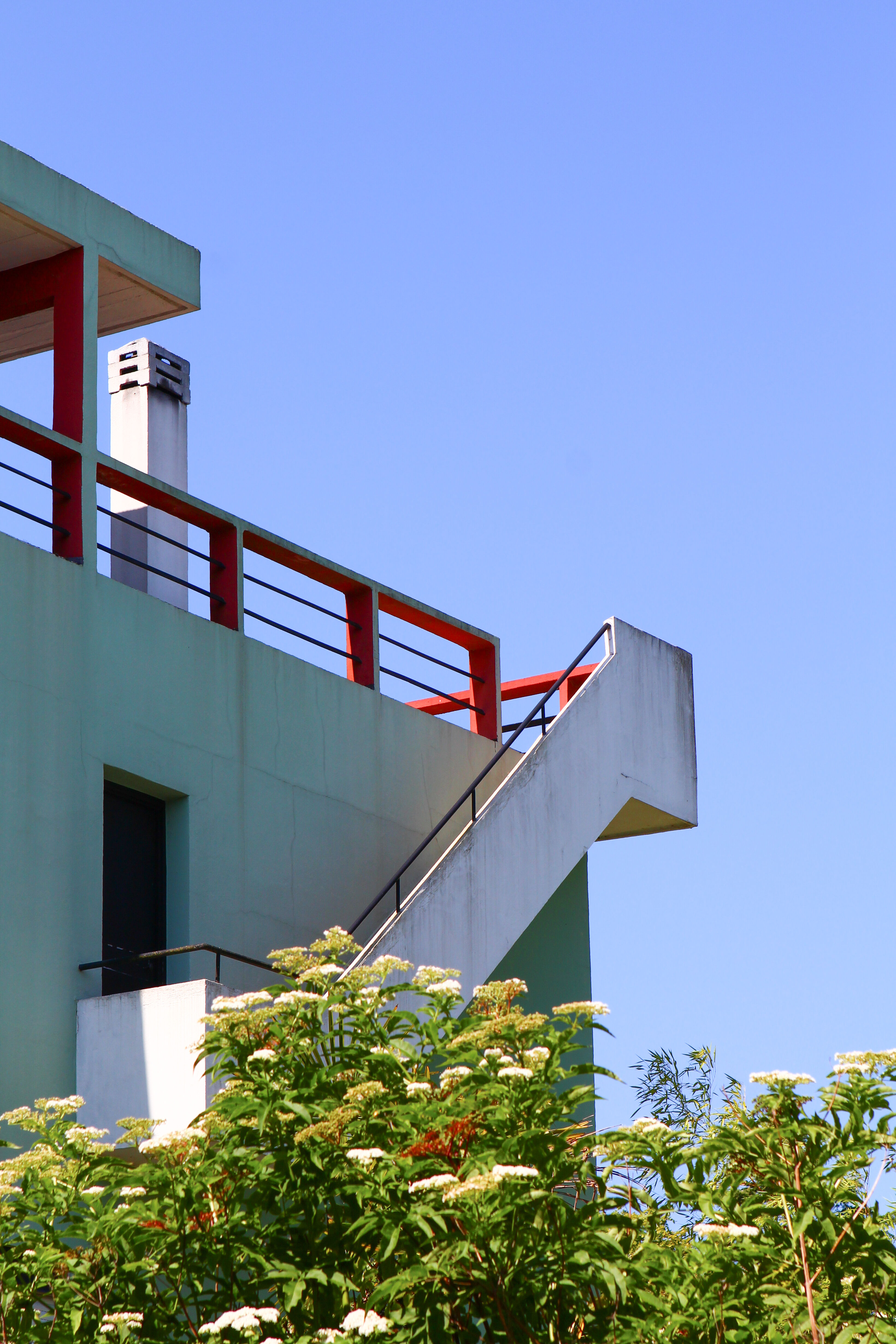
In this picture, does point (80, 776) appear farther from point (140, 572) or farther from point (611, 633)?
point (611, 633)

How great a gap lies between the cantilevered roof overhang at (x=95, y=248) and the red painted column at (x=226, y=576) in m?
2.10

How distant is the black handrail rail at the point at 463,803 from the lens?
14.7m

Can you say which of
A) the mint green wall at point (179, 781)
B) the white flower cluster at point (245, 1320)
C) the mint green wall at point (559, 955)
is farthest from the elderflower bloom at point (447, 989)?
the mint green wall at point (559, 955)

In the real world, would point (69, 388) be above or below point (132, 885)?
above

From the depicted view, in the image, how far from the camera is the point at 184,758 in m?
15.2

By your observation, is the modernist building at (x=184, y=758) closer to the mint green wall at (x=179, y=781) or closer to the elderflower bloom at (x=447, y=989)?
the mint green wall at (x=179, y=781)


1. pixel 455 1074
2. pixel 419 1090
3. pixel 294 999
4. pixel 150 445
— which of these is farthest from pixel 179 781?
pixel 455 1074

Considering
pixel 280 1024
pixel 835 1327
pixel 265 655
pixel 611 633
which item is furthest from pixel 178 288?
pixel 835 1327

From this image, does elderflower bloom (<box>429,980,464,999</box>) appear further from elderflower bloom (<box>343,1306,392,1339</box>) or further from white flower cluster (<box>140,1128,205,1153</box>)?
elderflower bloom (<box>343,1306,392,1339</box>)

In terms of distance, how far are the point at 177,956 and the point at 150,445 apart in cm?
524

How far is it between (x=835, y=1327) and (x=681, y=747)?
9740mm

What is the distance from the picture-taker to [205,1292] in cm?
917

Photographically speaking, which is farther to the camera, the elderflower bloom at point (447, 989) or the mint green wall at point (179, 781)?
the mint green wall at point (179, 781)

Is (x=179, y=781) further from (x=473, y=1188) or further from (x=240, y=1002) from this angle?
(x=473, y=1188)
